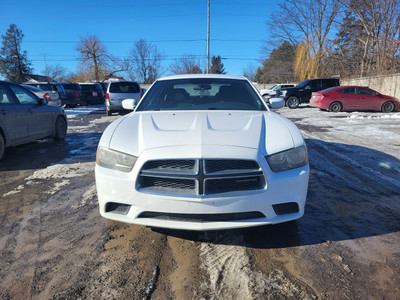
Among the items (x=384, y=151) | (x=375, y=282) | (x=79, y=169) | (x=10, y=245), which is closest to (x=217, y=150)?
(x=375, y=282)

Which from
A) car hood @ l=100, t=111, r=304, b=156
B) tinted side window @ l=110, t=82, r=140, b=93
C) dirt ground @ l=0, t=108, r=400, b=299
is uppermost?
tinted side window @ l=110, t=82, r=140, b=93

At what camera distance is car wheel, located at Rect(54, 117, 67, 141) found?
694 centimetres

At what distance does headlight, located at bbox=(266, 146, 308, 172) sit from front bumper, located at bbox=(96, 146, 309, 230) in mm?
52

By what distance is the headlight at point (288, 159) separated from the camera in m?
2.16

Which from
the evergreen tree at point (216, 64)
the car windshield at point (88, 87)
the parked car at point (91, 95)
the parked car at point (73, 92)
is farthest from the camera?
the evergreen tree at point (216, 64)

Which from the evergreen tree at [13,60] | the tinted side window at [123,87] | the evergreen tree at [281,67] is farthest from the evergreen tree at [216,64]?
Answer: the tinted side window at [123,87]

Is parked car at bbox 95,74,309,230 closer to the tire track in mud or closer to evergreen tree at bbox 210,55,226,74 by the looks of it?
the tire track in mud

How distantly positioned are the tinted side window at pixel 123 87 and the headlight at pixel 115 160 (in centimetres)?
1066

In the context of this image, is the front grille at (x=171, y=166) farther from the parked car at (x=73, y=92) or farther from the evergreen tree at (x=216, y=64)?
the evergreen tree at (x=216, y=64)

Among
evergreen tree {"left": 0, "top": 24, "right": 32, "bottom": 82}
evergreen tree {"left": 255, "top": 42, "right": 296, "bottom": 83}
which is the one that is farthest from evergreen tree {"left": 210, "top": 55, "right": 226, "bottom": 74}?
evergreen tree {"left": 0, "top": 24, "right": 32, "bottom": 82}

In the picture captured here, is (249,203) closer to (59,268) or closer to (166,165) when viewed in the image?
(166,165)

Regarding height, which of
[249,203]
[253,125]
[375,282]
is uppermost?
[253,125]

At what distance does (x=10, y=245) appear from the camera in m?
2.42

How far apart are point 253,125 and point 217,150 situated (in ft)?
2.11
